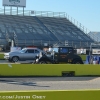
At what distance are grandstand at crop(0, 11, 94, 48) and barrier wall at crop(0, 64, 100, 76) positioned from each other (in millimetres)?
30555

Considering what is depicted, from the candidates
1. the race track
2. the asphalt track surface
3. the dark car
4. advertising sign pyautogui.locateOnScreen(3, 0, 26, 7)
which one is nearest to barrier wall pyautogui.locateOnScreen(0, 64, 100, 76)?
the asphalt track surface

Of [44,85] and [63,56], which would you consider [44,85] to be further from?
[63,56]

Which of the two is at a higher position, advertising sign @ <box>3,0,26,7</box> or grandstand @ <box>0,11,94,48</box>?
advertising sign @ <box>3,0,26,7</box>

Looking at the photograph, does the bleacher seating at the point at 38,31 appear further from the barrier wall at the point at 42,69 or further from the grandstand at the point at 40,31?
the barrier wall at the point at 42,69

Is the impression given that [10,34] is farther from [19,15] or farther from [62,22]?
[62,22]

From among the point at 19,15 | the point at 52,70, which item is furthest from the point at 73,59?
the point at 19,15
